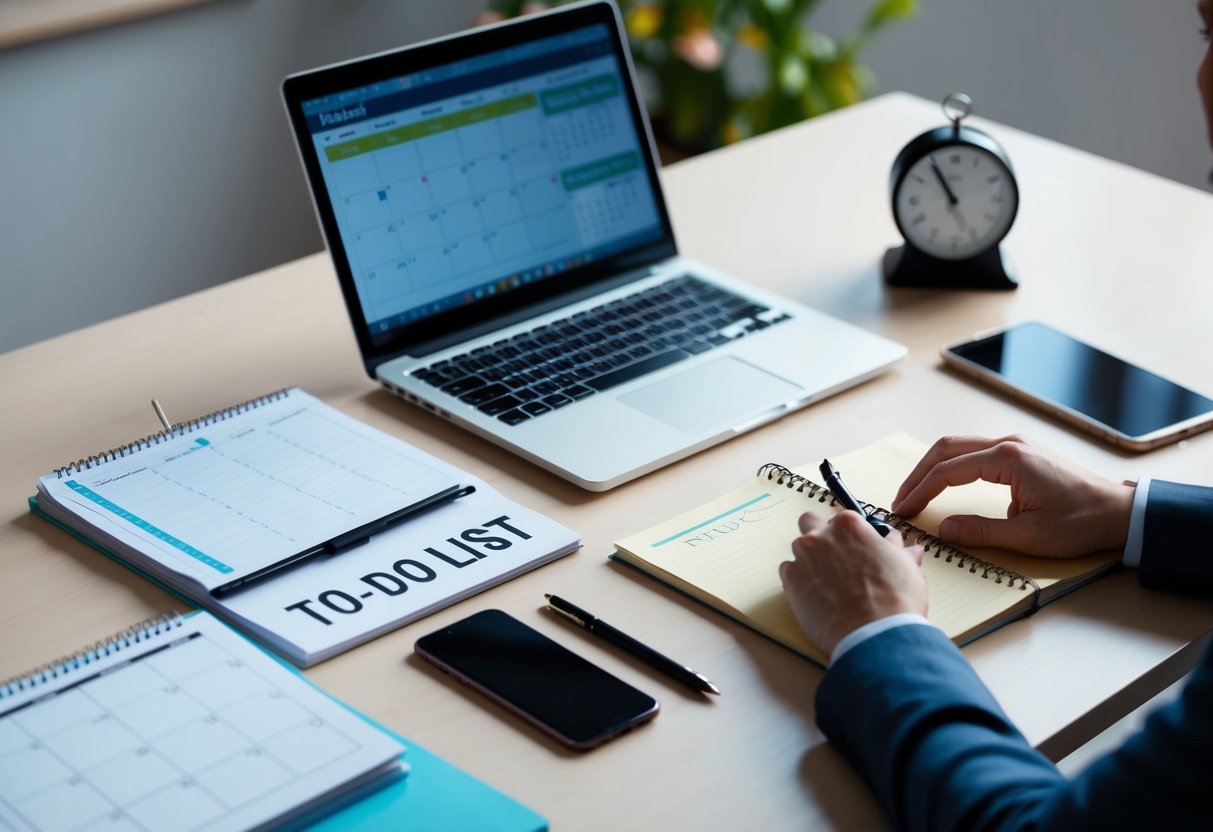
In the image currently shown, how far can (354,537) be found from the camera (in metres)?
1.10

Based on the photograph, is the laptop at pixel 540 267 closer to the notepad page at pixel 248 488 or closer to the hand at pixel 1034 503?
the notepad page at pixel 248 488

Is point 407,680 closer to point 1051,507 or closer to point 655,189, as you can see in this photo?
point 1051,507

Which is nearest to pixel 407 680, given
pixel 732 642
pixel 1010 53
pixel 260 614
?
pixel 260 614

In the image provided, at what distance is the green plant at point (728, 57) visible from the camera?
316cm

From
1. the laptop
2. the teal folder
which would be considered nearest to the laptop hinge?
the laptop

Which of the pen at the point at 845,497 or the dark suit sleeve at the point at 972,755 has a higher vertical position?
the pen at the point at 845,497

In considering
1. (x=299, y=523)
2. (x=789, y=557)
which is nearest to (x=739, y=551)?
(x=789, y=557)

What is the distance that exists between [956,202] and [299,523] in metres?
0.84

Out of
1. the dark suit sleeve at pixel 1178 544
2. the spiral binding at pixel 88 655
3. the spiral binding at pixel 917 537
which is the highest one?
the spiral binding at pixel 88 655

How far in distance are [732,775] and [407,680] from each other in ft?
0.82

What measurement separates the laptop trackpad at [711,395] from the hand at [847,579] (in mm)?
268

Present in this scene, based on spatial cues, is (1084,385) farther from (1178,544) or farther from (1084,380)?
(1178,544)

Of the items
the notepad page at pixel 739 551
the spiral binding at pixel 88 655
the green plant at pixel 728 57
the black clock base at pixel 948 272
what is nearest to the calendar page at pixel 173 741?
the spiral binding at pixel 88 655

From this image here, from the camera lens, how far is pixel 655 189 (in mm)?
1562
